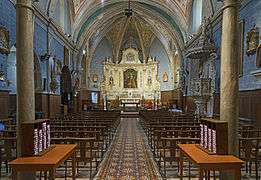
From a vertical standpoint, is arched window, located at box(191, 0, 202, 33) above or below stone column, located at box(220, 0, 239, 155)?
above

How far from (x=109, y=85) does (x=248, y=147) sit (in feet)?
98.7

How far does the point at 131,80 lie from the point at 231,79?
31189 millimetres

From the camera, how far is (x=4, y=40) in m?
11.8

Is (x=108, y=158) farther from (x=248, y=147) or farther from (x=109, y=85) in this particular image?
(x=109, y=85)

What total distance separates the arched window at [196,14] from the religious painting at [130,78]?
1419 cm

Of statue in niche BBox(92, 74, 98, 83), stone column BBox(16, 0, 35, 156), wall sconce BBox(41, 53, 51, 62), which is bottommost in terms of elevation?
stone column BBox(16, 0, 35, 156)

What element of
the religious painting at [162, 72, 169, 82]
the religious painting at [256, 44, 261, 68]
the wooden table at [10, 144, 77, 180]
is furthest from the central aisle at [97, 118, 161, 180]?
the religious painting at [162, 72, 169, 82]

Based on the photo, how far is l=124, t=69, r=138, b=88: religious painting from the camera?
121ft

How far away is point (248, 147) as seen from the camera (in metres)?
6.79

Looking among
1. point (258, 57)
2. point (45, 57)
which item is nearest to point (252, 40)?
point (258, 57)

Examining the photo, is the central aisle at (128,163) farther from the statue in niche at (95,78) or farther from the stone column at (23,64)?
the statue in niche at (95,78)

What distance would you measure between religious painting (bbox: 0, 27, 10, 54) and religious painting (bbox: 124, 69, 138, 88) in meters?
25.1

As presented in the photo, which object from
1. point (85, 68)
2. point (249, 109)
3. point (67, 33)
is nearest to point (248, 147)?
point (249, 109)

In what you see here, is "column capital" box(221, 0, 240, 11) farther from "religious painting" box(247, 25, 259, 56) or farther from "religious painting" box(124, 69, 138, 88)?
"religious painting" box(124, 69, 138, 88)
